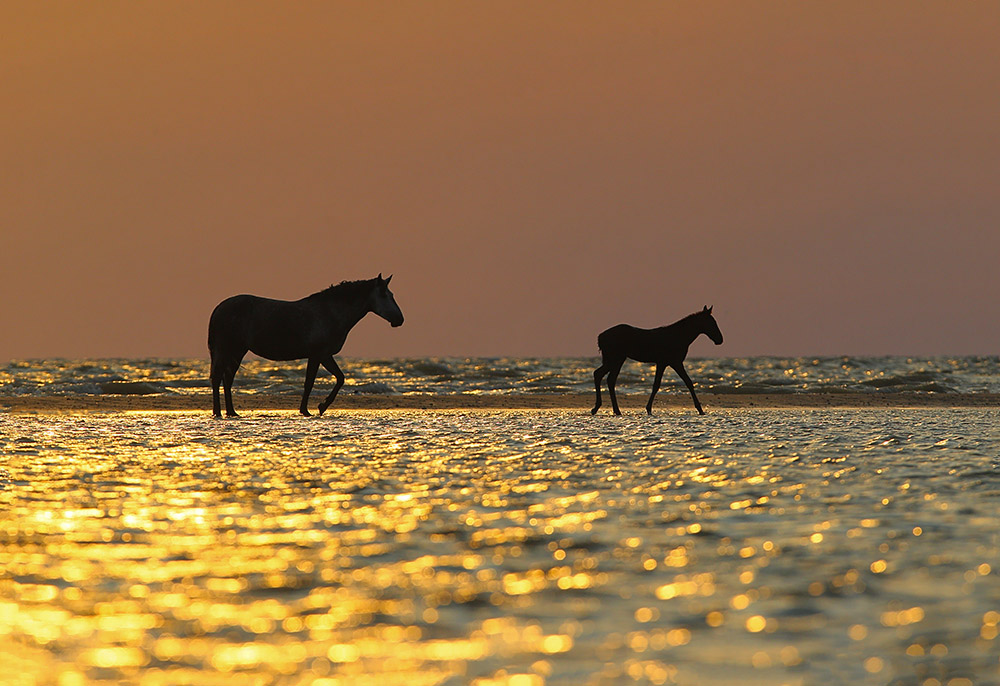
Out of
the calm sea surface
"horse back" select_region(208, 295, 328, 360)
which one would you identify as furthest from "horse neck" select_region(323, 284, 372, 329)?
the calm sea surface

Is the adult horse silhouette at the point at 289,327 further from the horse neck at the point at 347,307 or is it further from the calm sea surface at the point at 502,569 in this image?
the calm sea surface at the point at 502,569

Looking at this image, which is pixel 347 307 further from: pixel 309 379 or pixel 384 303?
pixel 309 379

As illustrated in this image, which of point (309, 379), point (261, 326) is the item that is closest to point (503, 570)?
point (309, 379)

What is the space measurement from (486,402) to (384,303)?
7.58 m

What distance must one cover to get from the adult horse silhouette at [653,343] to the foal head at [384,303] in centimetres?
390

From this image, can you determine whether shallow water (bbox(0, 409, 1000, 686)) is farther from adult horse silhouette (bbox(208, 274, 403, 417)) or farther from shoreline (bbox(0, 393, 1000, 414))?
shoreline (bbox(0, 393, 1000, 414))

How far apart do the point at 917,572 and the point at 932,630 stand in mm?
1009

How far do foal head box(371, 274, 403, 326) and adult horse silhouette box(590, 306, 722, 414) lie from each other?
3899mm

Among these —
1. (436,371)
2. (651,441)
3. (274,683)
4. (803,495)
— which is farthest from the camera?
(436,371)

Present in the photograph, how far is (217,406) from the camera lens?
64.8ft

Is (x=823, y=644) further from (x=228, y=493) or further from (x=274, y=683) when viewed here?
(x=228, y=493)

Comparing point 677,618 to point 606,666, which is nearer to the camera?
point 606,666

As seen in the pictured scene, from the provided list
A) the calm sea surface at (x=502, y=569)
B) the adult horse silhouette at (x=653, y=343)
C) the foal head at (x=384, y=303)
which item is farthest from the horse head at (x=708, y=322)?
the calm sea surface at (x=502, y=569)

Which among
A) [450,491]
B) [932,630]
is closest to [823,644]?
[932,630]
